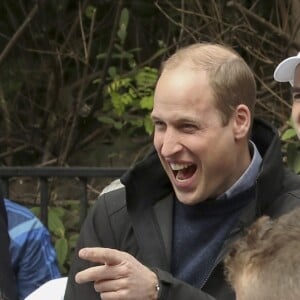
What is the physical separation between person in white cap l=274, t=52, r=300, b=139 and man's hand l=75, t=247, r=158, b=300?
665mm

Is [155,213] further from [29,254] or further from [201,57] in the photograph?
[29,254]

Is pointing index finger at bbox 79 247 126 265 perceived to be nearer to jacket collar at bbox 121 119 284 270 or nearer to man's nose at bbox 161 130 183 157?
jacket collar at bbox 121 119 284 270

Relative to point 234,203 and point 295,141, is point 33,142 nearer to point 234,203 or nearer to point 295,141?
point 295,141

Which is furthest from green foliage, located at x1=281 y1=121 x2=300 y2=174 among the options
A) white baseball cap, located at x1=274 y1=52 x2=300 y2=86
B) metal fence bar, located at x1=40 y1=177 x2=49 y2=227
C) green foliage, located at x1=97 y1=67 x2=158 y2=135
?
white baseball cap, located at x1=274 y1=52 x2=300 y2=86

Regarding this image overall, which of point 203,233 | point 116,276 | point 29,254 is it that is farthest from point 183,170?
A: point 29,254

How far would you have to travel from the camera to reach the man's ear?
2.62m

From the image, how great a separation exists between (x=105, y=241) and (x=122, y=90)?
149 inches

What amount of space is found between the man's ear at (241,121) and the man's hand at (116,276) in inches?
19.6

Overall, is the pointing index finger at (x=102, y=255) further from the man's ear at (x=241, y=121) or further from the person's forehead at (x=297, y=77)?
the person's forehead at (x=297, y=77)

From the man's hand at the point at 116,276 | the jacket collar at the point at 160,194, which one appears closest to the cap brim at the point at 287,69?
the jacket collar at the point at 160,194

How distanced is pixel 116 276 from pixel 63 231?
9.35 ft

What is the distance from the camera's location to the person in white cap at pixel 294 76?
2.72 meters

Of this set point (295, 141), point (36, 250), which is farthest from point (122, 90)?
point (36, 250)

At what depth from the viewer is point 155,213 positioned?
2.67m
